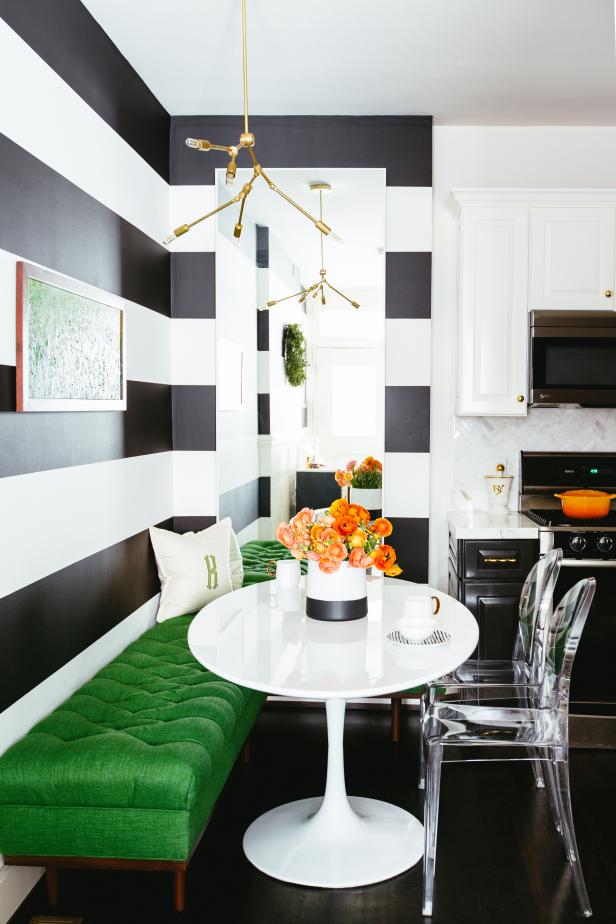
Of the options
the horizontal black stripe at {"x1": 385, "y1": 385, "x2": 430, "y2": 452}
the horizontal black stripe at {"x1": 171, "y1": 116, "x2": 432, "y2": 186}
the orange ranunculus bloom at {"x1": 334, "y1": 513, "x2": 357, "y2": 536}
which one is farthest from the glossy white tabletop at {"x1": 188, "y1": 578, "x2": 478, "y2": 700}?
the horizontal black stripe at {"x1": 171, "y1": 116, "x2": 432, "y2": 186}

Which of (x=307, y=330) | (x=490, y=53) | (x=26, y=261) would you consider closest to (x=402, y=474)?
(x=307, y=330)

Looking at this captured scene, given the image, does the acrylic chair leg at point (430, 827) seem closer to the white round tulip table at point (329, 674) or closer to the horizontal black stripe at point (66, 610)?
the white round tulip table at point (329, 674)

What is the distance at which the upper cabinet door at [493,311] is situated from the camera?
3.61 meters

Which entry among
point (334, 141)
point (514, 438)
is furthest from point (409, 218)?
point (514, 438)

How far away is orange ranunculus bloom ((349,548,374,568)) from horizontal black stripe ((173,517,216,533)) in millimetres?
1567

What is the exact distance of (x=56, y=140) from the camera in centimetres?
247

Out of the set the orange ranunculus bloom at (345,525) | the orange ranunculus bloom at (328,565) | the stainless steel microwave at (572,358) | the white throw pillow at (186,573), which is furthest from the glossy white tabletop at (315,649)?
the stainless steel microwave at (572,358)

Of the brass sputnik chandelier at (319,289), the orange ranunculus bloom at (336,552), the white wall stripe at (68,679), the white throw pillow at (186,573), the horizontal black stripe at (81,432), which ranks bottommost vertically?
the white wall stripe at (68,679)

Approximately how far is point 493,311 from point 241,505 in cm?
149

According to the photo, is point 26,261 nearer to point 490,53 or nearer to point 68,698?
point 68,698

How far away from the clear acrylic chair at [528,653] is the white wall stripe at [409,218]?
1.73 metres

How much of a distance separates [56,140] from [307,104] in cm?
149

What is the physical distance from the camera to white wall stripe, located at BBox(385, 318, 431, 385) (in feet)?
12.4

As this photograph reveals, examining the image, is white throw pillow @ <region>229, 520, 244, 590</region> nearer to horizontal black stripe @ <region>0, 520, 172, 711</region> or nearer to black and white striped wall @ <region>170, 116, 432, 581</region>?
black and white striped wall @ <region>170, 116, 432, 581</region>
